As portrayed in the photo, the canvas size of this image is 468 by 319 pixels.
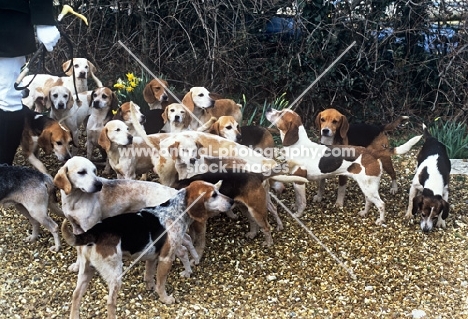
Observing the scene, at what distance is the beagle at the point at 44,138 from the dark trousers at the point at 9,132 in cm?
25

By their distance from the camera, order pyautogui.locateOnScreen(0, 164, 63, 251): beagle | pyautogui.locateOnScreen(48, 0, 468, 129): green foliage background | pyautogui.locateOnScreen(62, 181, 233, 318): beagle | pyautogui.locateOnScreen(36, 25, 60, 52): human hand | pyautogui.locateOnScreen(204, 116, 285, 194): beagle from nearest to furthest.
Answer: pyautogui.locateOnScreen(62, 181, 233, 318): beagle, pyautogui.locateOnScreen(0, 164, 63, 251): beagle, pyautogui.locateOnScreen(36, 25, 60, 52): human hand, pyautogui.locateOnScreen(204, 116, 285, 194): beagle, pyautogui.locateOnScreen(48, 0, 468, 129): green foliage background

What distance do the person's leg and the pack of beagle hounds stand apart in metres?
0.33

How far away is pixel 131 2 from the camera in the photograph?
8.03 meters

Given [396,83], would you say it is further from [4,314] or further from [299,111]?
[4,314]

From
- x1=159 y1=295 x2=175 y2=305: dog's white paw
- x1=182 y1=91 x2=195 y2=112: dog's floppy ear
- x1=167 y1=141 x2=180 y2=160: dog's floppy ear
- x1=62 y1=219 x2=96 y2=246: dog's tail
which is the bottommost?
x1=159 y1=295 x2=175 y2=305: dog's white paw

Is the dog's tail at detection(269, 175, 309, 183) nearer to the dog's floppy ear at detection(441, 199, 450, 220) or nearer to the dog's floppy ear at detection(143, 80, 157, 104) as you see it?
the dog's floppy ear at detection(441, 199, 450, 220)

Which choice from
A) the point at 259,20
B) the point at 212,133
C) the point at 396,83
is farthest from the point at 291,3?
the point at 212,133

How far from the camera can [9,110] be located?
4980mm

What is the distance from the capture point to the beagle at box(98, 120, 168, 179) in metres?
5.14

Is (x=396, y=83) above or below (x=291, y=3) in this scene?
below

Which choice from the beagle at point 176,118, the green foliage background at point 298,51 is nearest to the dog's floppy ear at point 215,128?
the beagle at point 176,118

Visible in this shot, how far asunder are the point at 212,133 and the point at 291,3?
3.00m

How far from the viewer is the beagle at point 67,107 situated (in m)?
6.09

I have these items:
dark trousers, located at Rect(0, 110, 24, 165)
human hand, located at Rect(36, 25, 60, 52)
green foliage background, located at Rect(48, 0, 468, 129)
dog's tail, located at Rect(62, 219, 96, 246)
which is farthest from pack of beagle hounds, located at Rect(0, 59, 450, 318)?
green foliage background, located at Rect(48, 0, 468, 129)
